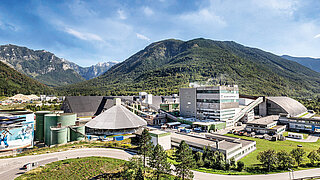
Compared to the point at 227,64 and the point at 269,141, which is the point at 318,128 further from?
the point at 227,64

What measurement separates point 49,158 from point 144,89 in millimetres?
130372

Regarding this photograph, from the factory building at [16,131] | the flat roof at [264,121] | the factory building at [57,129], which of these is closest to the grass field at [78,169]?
the factory building at [16,131]

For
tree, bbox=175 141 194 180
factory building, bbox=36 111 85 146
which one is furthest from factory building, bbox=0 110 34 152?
tree, bbox=175 141 194 180

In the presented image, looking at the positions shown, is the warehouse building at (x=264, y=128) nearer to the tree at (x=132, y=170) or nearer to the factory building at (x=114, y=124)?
the factory building at (x=114, y=124)

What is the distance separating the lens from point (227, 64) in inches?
6998

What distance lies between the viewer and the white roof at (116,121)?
154 ft

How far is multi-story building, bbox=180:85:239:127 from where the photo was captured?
5891 centimetres

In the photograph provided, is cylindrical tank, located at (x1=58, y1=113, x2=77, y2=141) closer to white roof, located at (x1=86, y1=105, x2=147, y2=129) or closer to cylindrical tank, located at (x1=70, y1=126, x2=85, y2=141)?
cylindrical tank, located at (x1=70, y1=126, x2=85, y2=141)

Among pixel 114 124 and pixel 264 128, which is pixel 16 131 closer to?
pixel 114 124

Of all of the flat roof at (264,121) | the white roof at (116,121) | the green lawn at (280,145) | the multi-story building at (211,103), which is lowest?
the green lawn at (280,145)

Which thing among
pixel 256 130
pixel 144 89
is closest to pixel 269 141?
pixel 256 130

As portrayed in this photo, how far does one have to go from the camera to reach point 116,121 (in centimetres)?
4828

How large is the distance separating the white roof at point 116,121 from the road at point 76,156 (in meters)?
13.9

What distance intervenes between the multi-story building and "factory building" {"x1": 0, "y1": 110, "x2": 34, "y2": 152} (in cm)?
4931
